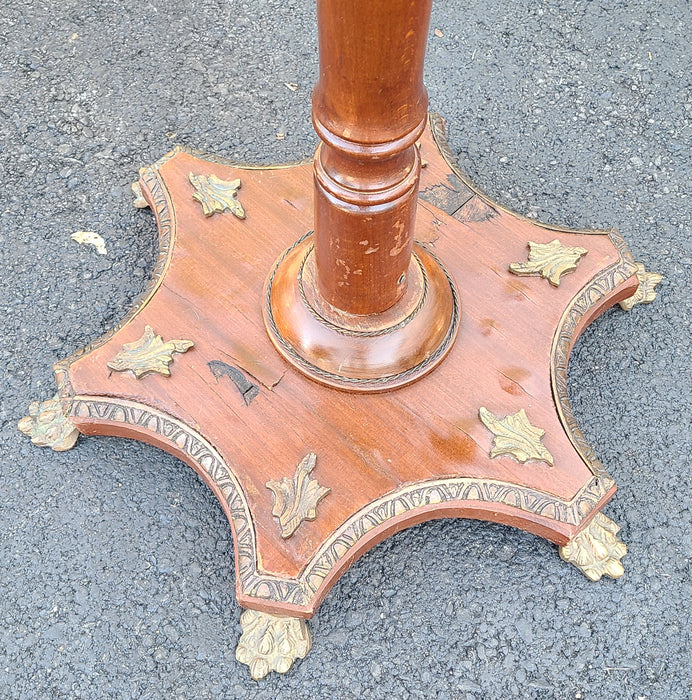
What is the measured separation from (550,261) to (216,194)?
0.62 meters

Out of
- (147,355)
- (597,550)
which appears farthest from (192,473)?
(597,550)

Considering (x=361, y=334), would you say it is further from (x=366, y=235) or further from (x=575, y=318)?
(x=575, y=318)

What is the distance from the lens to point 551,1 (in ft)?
6.65

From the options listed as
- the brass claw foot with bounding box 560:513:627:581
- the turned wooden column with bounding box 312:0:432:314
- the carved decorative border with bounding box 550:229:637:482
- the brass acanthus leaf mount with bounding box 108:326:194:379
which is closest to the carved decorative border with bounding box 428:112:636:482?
the carved decorative border with bounding box 550:229:637:482

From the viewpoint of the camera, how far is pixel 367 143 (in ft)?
2.93

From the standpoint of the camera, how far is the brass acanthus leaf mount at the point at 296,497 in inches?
44.9

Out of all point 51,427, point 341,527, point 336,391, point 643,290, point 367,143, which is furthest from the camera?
point 643,290

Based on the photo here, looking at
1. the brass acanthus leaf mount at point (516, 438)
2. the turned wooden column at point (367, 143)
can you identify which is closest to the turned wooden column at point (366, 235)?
the turned wooden column at point (367, 143)

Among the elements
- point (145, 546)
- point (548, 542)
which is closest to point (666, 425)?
point (548, 542)

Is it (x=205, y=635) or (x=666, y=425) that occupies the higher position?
(x=666, y=425)

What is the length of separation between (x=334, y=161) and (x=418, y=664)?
782 millimetres

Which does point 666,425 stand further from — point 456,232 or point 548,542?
point 456,232

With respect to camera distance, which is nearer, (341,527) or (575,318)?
(341,527)

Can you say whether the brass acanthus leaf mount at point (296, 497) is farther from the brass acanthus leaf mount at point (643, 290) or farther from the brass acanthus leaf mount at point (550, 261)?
the brass acanthus leaf mount at point (643, 290)
